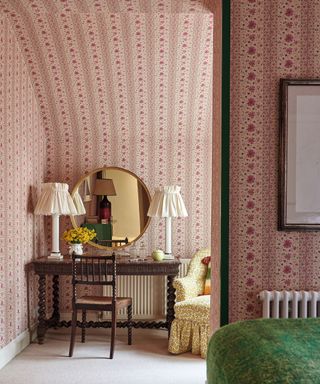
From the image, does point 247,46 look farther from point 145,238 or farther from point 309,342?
point 145,238

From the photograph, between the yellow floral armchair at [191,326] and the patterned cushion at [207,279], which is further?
the patterned cushion at [207,279]

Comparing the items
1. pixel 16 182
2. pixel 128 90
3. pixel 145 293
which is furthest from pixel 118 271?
pixel 128 90

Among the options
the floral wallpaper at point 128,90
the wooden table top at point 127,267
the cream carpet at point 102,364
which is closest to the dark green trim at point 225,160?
the floral wallpaper at point 128,90

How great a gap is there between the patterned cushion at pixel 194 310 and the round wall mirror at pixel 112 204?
1.21 m

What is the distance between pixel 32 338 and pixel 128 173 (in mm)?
1897

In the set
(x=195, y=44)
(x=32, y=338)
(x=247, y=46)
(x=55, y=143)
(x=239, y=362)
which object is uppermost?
→ (x=195, y=44)

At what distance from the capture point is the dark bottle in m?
6.49

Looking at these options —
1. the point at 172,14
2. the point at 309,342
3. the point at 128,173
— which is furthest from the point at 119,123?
the point at 309,342

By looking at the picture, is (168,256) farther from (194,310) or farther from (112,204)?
(194,310)

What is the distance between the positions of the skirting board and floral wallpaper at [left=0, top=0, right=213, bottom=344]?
73cm

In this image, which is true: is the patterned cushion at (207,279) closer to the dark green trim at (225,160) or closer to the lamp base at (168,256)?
the lamp base at (168,256)

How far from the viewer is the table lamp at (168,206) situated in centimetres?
623

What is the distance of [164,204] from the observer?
20.5 feet

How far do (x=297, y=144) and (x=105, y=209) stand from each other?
3091 millimetres
